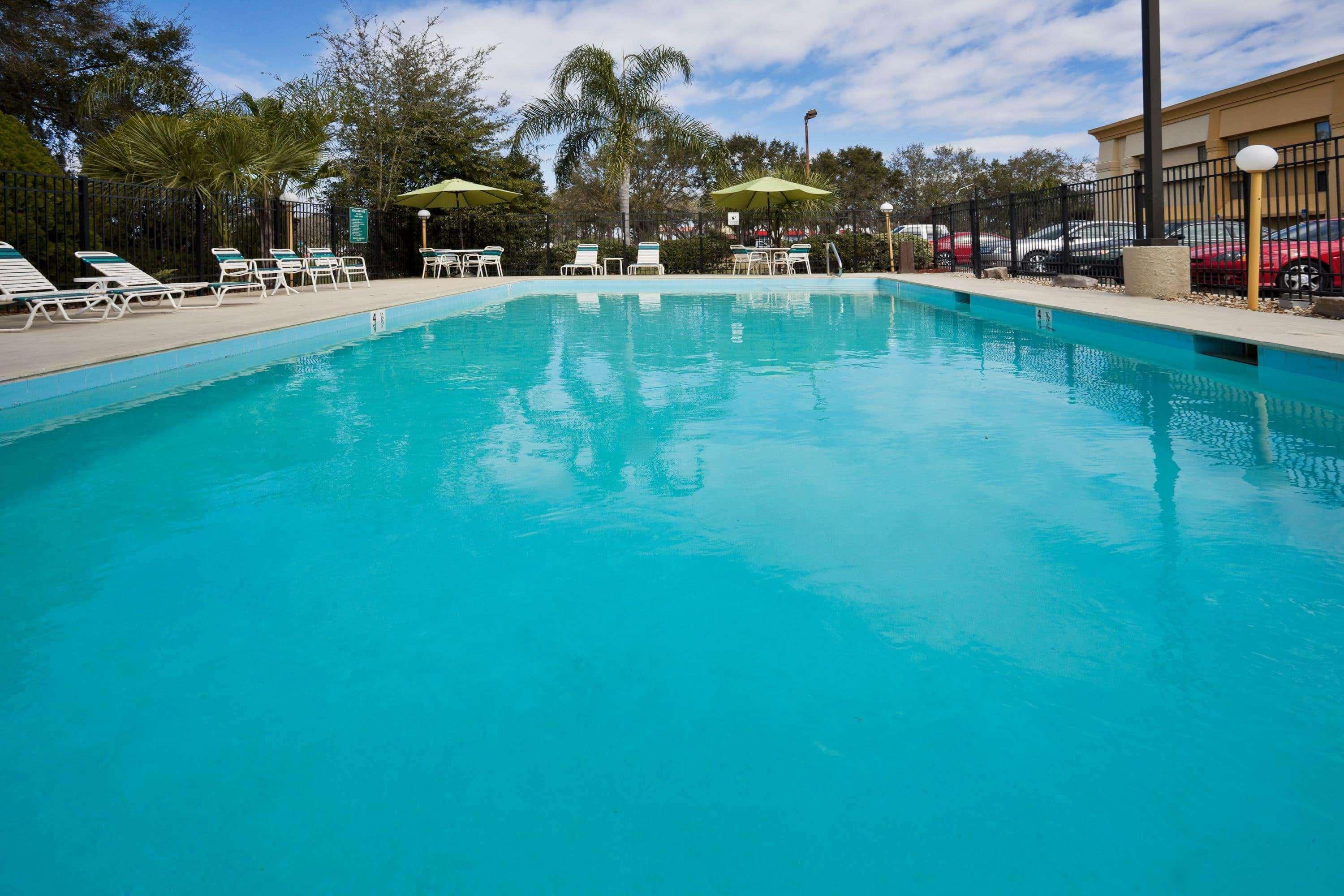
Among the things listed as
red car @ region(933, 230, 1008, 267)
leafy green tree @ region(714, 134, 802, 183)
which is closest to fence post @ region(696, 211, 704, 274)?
red car @ region(933, 230, 1008, 267)

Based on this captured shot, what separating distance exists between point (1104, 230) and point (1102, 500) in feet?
40.4

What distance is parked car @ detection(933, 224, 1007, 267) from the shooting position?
18.3 metres

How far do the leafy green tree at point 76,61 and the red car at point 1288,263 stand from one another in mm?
21692

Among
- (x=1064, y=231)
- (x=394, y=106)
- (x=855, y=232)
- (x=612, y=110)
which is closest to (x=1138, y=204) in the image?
(x=1064, y=231)

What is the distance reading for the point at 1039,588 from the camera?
2.58 m

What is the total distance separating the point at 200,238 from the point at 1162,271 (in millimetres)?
13230

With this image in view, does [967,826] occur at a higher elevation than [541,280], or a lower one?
lower

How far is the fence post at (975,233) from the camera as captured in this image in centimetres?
1636

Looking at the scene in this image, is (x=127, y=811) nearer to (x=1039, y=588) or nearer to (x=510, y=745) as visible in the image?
(x=510, y=745)

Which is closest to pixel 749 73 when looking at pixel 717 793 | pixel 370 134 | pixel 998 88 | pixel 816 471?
pixel 998 88

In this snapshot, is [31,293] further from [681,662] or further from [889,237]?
[889,237]

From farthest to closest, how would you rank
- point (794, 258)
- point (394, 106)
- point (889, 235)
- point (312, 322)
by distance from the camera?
point (394, 106)
point (794, 258)
point (889, 235)
point (312, 322)

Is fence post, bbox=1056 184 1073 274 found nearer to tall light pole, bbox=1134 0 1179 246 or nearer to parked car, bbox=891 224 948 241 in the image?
tall light pole, bbox=1134 0 1179 246

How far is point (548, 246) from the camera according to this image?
23.4m
